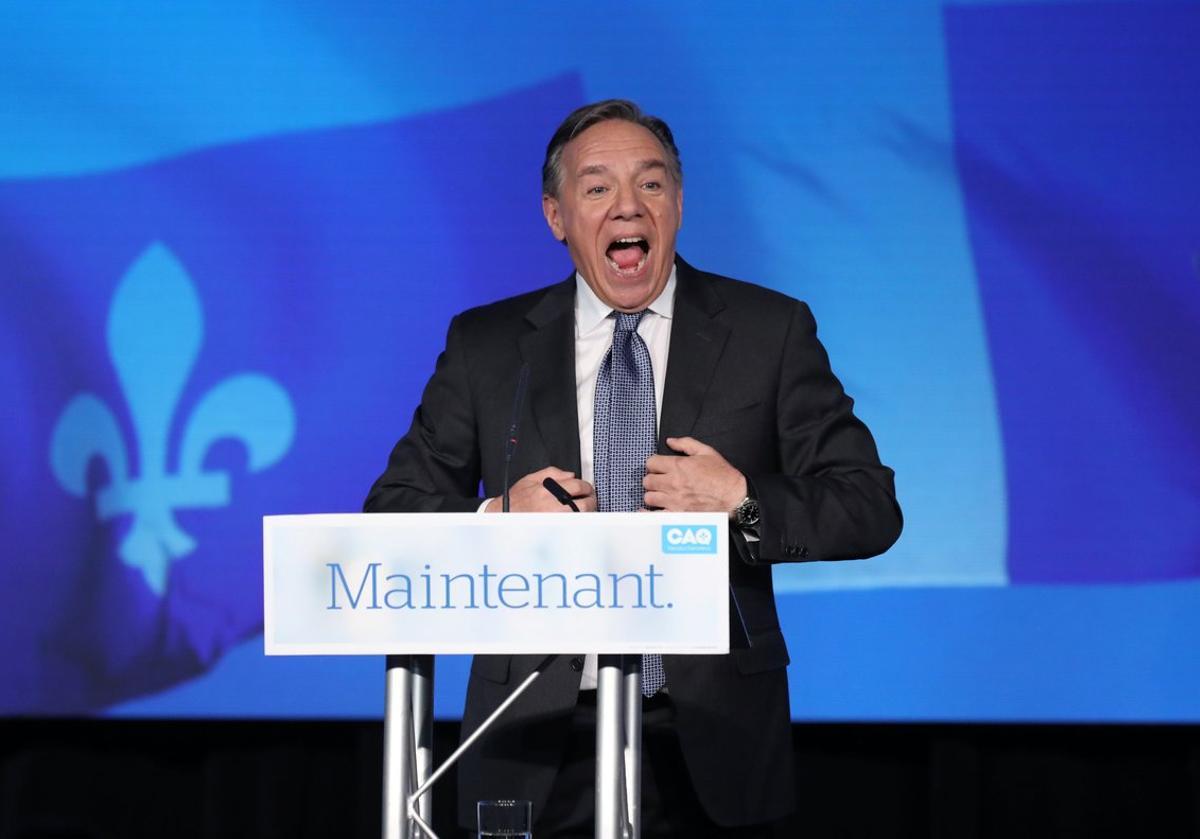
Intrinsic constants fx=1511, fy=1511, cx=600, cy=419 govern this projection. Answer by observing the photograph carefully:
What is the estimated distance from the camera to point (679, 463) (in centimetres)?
204

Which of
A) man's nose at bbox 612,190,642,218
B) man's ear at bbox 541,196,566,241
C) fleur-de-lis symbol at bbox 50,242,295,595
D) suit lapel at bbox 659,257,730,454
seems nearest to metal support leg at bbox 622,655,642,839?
suit lapel at bbox 659,257,730,454

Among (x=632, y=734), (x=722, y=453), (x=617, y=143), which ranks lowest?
(x=632, y=734)

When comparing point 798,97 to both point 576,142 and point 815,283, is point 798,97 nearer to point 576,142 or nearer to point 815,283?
point 815,283

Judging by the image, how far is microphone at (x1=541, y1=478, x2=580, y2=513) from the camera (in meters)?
2.01

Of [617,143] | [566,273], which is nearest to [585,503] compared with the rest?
[617,143]

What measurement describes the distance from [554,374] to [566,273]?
1461 millimetres

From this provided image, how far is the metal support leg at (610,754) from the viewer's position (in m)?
1.74

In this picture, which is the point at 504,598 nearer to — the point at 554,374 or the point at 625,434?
the point at 625,434

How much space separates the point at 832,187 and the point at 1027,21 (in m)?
0.65

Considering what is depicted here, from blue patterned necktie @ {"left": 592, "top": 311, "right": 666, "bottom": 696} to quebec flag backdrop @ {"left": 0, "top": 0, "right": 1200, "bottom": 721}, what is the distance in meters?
1.53

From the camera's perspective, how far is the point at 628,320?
250cm

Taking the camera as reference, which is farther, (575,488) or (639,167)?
(639,167)

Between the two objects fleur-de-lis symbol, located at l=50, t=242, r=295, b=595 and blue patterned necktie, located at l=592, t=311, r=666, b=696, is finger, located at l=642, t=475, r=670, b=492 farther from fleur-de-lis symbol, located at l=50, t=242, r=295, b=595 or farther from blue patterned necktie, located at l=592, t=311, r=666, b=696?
fleur-de-lis symbol, located at l=50, t=242, r=295, b=595

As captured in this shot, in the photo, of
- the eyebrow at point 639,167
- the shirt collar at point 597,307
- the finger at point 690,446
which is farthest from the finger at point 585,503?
the eyebrow at point 639,167
